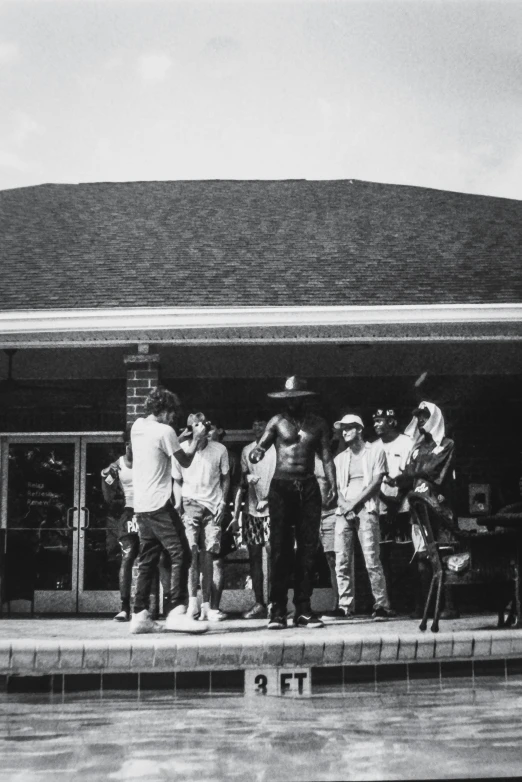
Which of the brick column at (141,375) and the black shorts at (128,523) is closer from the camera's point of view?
the black shorts at (128,523)

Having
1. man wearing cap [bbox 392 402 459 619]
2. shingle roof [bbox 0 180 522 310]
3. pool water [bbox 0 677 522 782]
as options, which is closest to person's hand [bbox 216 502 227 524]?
man wearing cap [bbox 392 402 459 619]

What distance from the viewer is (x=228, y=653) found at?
6027 millimetres

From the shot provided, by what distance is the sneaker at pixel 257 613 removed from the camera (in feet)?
25.8

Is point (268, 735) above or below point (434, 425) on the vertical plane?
below

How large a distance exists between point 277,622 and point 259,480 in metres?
1.35

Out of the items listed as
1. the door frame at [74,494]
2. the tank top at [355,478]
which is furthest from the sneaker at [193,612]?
the door frame at [74,494]

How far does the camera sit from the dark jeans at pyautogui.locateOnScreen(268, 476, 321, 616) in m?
7.06

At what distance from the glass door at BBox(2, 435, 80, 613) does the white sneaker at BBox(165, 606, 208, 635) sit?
299 centimetres

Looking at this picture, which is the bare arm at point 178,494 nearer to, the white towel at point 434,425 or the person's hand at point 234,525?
the person's hand at point 234,525

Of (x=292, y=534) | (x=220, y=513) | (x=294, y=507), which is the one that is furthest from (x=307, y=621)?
(x=220, y=513)

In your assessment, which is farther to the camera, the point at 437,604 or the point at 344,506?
the point at 344,506

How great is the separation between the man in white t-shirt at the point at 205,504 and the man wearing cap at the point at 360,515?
2.98 feet

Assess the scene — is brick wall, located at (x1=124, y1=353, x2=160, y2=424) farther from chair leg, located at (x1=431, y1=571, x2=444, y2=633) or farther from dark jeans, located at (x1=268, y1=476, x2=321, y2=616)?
chair leg, located at (x1=431, y1=571, x2=444, y2=633)

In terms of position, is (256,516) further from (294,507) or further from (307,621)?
(307,621)
